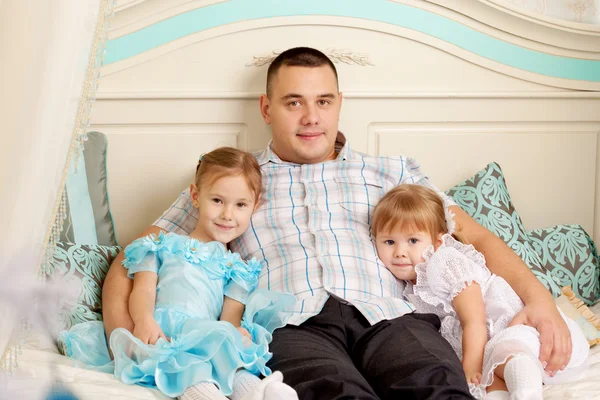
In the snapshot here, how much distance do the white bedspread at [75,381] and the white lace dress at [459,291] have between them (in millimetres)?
64

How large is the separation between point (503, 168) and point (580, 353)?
0.83m

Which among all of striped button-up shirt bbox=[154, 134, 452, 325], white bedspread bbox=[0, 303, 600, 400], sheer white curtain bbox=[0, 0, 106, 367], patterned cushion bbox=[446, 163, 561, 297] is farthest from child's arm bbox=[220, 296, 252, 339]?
sheer white curtain bbox=[0, 0, 106, 367]

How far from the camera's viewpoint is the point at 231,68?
6.73 ft

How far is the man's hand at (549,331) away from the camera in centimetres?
144

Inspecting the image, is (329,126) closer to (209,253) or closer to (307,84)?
(307,84)

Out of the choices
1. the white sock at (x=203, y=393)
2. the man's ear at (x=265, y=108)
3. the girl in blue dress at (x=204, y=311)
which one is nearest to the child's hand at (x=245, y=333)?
the girl in blue dress at (x=204, y=311)

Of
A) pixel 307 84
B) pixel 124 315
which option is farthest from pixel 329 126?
pixel 124 315

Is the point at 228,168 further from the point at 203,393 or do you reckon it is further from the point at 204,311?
the point at 203,393

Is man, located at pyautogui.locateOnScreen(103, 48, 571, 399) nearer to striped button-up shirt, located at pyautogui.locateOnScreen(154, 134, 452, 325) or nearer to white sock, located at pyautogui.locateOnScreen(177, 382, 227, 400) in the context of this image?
striped button-up shirt, located at pyautogui.locateOnScreen(154, 134, 452, 325)

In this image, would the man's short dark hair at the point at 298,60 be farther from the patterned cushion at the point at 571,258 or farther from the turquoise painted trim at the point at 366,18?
the patterned cushion at the point at 571,258

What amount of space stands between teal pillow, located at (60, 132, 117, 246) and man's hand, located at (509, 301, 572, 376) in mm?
1109

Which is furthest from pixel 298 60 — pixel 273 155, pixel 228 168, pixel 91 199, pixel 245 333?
pixel 245 333

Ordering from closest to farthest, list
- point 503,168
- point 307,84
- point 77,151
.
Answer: point 77,151, point 307,84, point 503,168

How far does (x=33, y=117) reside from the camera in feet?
1.51
